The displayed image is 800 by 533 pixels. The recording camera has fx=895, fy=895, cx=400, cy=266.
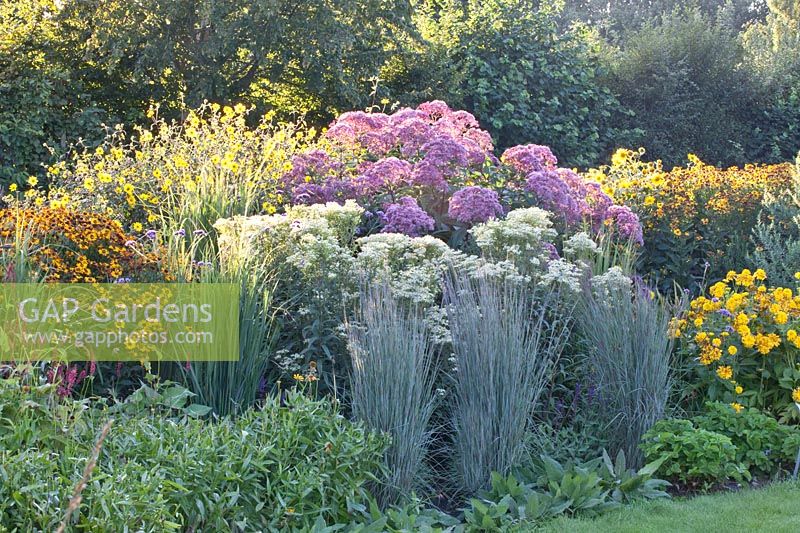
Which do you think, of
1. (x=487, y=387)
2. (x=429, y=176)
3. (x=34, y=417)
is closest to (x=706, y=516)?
(x=487, y=387)

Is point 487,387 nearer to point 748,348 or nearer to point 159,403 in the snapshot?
point 159,403

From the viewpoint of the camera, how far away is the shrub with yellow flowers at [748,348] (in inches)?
202

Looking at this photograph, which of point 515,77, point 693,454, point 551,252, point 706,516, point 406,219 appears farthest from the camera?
point 515,77

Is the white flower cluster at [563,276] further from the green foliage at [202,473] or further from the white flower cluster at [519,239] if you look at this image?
the green foliage at [202,473]

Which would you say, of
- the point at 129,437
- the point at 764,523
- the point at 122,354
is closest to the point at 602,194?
the point at 764,523

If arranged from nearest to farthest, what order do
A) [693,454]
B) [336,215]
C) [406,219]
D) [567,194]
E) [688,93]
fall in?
[693,454]
[336,215]
[406,219]
[567,194]
[688,93]

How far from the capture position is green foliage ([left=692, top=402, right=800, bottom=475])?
4660 mm

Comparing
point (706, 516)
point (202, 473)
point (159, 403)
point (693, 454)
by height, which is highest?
point (159, 403)

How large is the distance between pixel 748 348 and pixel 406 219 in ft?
7.38

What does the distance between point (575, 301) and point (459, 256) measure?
695mm

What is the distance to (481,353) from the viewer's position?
426 centimetres

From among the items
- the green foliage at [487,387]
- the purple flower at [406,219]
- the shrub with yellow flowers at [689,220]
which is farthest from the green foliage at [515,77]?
the green foliage at [487,387]

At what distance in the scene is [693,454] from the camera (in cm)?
443

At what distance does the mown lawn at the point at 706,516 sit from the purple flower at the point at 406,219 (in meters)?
2.46
